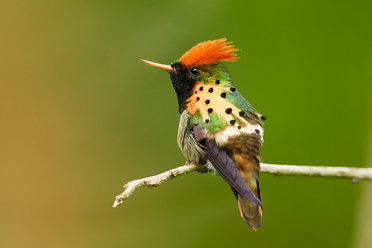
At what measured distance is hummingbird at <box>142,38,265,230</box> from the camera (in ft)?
7.79

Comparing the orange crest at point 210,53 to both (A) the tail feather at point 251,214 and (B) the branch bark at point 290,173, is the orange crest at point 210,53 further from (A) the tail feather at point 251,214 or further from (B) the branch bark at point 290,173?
(A) the tail feather at point 251,214

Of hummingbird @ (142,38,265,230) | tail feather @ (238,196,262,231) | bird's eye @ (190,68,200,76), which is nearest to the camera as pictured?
tail feather @ (238,196,262,231)

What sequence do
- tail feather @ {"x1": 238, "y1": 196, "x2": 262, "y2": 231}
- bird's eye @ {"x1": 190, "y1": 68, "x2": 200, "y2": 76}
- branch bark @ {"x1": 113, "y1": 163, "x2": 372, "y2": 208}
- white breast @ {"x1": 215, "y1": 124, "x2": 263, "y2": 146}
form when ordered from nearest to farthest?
branch bark @ {"x1": 113, "y1": 163, "x2": 372, "y2": 208} → tail feather @ {"x1": 238, "y1": 196, "x2": 262, "y2": 231} → white breast @ {"x1": 215, "y1": 124, "x2": 263, "y2": 146} → bird's eye @ {"x1": 190, "y1": 68, "x2": 200, "y2": 76}

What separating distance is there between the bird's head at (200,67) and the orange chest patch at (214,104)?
37 millimetres

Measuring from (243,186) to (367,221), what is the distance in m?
0.55

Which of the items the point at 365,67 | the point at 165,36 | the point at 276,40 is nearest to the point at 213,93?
the point at 276,40

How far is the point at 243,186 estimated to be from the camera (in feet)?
7.50

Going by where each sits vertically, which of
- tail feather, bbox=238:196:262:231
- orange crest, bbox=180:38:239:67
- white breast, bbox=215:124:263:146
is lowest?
tail feather, bbox=238:196:262:231

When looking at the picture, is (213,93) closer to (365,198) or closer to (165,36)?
(365,198)

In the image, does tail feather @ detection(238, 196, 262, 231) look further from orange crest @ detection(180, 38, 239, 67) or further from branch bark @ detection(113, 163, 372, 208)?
orange crest @ detection(180, 38, 239, 67)

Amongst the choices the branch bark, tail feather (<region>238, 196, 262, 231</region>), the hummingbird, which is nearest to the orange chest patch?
the hummingbird

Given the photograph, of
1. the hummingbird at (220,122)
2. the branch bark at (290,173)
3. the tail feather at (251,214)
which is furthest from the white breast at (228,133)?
the tail feather at (251,214)

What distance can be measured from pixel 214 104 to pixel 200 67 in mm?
270

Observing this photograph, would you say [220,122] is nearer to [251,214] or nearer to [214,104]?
[214,104]
